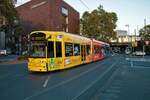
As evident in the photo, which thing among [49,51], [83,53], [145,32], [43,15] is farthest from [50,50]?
[145,32]

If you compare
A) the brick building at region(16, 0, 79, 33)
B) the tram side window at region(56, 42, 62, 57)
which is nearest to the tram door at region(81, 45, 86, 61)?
the tram side window at region(56, 42, 62, 57)

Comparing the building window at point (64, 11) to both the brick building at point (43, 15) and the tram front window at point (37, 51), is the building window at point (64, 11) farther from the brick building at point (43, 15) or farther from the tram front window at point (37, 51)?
the tram front window at point (37, 51)

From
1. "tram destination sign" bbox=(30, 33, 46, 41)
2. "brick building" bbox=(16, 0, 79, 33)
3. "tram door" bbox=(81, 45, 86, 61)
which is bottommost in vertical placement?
"tram door" bbox=(81, 45, 86, 61)

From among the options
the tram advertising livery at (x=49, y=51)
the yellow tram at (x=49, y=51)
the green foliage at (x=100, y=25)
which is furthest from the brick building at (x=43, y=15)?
the yellow tram at (x=49, y=51)

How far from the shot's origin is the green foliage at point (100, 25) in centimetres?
11388

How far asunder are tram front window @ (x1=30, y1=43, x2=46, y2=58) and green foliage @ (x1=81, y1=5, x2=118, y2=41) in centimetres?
9036

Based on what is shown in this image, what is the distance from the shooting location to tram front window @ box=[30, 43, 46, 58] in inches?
891

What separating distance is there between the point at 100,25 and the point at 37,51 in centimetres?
9387

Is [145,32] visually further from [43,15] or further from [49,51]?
[49,51]

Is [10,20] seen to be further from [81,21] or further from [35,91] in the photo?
[81,21]

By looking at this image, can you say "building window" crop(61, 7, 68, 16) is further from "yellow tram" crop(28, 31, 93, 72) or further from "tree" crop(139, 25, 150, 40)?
"yellow tram" crop(28, 31, 93, 72)

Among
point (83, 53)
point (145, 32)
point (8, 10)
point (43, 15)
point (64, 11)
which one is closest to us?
point (83, 53)

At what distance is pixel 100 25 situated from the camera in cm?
11550

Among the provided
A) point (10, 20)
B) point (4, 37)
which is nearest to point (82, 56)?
point (10, 20)
